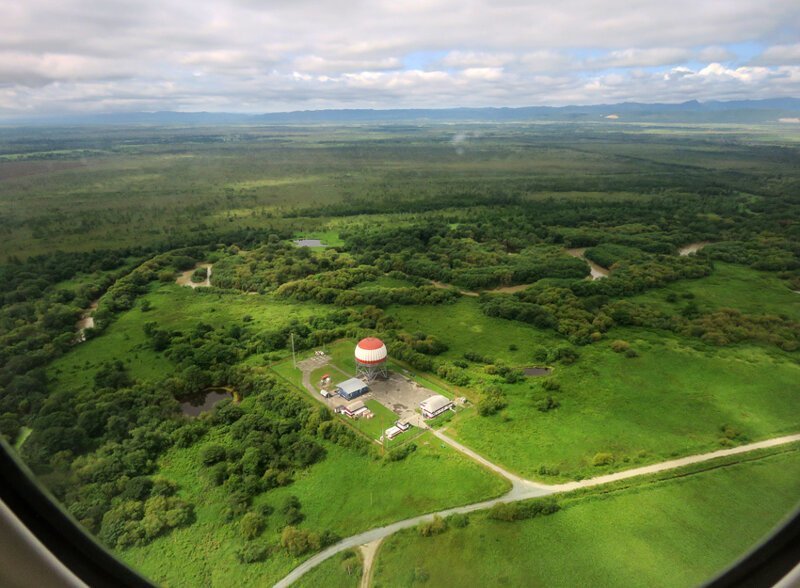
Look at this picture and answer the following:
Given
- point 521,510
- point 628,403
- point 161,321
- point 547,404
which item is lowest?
point 161,321

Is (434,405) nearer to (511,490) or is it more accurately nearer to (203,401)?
(511,490)

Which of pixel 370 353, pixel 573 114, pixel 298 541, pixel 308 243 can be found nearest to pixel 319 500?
pixel 298 541

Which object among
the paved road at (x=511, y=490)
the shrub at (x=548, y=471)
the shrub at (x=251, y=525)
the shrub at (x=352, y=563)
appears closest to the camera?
the shrub at (x=352, y=563)

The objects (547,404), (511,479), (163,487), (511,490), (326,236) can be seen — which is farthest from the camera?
(326,236)

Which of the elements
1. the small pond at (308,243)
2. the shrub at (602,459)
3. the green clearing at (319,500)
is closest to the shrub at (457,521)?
the green clearing at (319,500)

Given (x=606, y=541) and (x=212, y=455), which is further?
(x=212, y=455)

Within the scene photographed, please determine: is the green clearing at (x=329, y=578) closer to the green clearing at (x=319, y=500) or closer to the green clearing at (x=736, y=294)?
the green clearing at (x=319, y=500)

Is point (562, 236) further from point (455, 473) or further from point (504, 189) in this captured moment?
point (455, 473)
